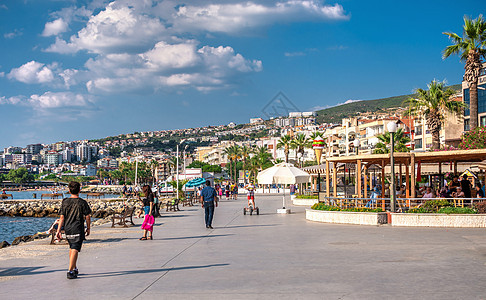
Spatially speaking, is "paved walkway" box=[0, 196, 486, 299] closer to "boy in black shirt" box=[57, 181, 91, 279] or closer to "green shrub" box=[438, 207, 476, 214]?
"boy in black shirt" box=[57, 181, 91, 279]

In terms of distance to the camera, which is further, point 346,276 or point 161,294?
point 346,276

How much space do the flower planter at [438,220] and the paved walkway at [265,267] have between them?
135cm

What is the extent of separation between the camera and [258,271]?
28.9 ft

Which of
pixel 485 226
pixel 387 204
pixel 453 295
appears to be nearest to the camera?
pixel 453 295

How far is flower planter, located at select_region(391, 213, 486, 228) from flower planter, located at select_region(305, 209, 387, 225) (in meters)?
0.57

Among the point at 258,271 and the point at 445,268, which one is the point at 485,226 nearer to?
the point at 445,268

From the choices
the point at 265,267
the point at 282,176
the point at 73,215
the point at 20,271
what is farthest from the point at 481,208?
the point at 20,271

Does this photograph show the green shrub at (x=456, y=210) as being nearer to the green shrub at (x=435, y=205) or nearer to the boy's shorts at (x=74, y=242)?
the green shrub at (x=435, y=205)

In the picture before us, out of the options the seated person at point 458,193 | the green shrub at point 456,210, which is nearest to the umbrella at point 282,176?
the seated person at point 458,193

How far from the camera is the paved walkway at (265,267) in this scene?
Result: 23.3 ft

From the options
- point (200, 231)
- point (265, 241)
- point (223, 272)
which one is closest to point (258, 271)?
point (223, 272)

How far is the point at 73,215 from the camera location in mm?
8477

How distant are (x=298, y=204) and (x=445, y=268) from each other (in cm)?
2594

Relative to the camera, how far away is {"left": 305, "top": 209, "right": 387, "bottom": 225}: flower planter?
17.9m
